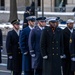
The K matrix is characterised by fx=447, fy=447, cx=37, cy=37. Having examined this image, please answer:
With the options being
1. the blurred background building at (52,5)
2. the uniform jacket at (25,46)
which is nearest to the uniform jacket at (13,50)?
the uniform jacket at (25,46)

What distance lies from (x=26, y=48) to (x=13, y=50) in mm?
387

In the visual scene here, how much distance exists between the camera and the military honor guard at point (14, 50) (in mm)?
12938

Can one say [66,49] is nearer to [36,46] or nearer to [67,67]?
[67,67]

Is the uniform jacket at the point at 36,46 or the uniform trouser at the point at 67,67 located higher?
the uniform jacket at the point at 36,46

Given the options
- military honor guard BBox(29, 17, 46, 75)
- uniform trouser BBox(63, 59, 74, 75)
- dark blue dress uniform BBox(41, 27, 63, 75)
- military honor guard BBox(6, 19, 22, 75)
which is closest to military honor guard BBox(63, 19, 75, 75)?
uniform trouser BBox(63, 59, 74, 75)

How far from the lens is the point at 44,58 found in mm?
11734

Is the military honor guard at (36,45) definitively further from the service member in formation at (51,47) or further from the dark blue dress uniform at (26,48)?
the service member in formation at (51,47)

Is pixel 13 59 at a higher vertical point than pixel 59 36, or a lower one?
lower

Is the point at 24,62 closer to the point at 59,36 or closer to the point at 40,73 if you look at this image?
the point at 40,73

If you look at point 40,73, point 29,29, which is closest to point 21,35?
point 29,29

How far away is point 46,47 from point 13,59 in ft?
5.47

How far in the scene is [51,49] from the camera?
1172 cm

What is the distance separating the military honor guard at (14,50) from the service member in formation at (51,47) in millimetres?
1439

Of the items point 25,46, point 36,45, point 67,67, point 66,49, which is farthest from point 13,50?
point 67,67
